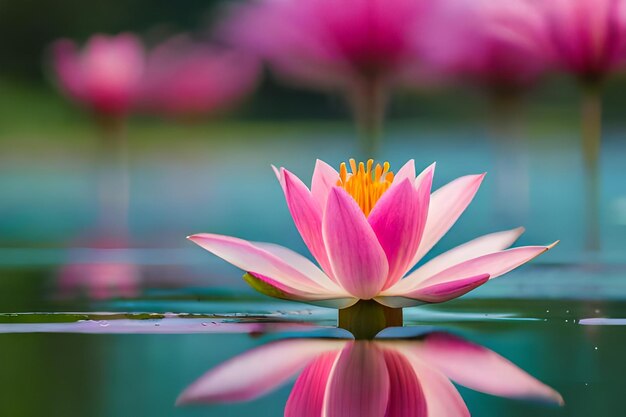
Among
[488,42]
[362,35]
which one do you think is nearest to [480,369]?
[362,35]

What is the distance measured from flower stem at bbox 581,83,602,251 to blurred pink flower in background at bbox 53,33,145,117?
51cm

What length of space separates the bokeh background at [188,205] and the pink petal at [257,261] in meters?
0.03

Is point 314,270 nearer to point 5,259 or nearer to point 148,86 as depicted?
point 5,259

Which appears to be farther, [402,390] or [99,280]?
[99,280]

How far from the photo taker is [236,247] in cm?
29

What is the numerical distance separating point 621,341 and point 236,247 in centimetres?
14

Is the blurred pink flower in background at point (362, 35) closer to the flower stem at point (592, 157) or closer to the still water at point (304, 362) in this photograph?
the flower stem at point (592, 157)

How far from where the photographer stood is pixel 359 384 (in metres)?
0.25

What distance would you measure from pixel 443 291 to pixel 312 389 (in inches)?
2.2

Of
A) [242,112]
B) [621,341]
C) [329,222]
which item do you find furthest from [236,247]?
[242,112]

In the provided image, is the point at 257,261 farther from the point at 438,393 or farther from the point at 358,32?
the point at 358,32

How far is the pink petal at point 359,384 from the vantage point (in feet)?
0.75

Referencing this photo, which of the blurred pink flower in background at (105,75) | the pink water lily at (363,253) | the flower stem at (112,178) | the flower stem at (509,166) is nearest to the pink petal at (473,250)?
the pink water lily at (363,253)

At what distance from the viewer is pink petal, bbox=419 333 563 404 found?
10.0 inches
